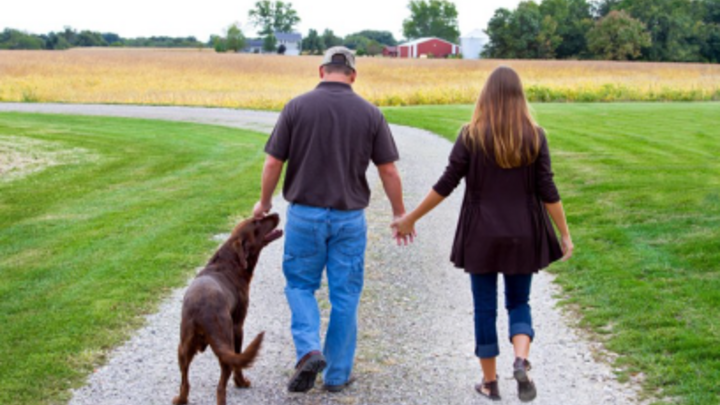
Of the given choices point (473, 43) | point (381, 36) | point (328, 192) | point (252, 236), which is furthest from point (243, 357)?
point (381, 36)

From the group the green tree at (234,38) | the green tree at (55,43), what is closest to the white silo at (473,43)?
the green tree at (234,38)

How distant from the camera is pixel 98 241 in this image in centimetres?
988

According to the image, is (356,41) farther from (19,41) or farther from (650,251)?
(650,251)

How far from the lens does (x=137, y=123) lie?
26.5 metres

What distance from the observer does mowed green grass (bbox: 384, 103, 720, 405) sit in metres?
5.77

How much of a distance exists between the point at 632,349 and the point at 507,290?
146 centimetres

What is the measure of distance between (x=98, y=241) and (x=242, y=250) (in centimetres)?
517

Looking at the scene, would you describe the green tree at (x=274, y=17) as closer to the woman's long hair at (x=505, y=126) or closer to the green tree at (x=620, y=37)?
the green tree at (x=620, y=37)

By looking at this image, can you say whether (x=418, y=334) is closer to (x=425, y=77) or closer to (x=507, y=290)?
(x=507, y=290)

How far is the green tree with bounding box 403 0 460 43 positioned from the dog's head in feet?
467

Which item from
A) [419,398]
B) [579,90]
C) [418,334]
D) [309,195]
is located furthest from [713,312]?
[579,90]

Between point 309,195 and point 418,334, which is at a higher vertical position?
point 309,195

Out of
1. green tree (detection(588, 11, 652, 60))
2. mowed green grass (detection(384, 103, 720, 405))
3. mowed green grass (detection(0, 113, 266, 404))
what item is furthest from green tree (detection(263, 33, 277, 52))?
mowed green grass (detection(384, 103, 720, 405))

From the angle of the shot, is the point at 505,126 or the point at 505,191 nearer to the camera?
the point at 505,126
